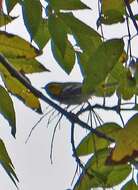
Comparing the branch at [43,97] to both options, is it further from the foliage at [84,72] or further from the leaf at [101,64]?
the leaf at [101,64]

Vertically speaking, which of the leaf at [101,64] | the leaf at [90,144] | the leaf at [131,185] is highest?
the leaf at [101,64]

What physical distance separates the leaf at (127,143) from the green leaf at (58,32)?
12 cm

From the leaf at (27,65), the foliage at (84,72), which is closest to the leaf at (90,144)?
the foliage at (84,72)

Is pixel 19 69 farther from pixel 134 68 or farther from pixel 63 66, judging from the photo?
pixel 134 68

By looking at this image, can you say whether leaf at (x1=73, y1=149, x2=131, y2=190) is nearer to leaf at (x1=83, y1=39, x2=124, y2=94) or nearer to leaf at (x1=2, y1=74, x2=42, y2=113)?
leaf at (x1=2, y1=74, x2=42, y2=113)

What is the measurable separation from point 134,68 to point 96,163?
0.19 m

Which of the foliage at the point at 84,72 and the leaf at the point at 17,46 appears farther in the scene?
the leaf at the point at 17,46

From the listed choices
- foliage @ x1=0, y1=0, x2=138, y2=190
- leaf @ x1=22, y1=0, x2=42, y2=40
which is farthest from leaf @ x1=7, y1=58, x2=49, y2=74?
leaf @ x1=22, y1=0, x2=42, y2=40

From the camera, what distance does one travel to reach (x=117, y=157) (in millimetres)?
465

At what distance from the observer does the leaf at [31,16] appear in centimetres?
51

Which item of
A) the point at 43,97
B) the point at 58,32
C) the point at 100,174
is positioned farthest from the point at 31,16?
the point at 100,174

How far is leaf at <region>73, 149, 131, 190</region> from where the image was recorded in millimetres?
649

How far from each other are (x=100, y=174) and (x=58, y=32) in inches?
8.4

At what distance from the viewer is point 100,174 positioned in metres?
0.65
